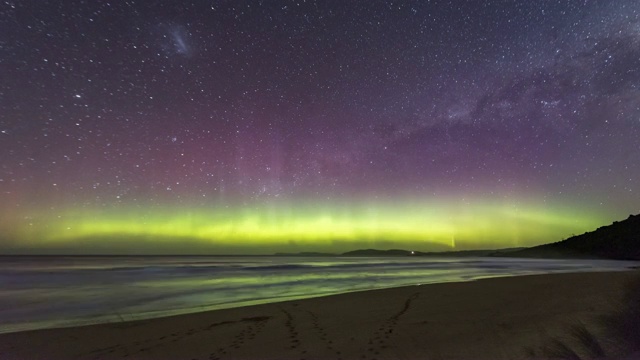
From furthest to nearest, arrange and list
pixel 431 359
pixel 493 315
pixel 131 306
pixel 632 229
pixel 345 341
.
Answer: pixel 632 229, pixel 131 306, pixel 493 315, pixel 345 341, pixel 431 359

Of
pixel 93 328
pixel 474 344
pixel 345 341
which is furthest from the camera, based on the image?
pixel 93 328

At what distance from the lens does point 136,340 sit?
931 cm

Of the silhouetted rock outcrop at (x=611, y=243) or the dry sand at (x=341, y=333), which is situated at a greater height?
the silhouetted rock outcrop at (x=611, y=243)

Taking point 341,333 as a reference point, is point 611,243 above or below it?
above

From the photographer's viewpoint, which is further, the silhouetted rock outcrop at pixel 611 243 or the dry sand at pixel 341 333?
the silhouetted rock outcrop at pixel 611 243

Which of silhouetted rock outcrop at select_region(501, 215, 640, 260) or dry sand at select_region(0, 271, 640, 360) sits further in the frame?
silhouetted rock outcrop at select_region(501, 215, 640, 260)

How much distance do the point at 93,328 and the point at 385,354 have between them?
889 cm

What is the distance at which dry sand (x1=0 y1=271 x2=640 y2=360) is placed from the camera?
745 centimetres

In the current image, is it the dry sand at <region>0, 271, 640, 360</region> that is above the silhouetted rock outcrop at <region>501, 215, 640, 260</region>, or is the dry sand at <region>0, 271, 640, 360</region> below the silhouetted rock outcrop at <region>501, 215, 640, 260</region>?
below

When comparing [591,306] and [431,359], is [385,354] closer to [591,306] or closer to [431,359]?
[431,359]

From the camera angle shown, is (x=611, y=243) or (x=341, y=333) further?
(x=611, y=243)

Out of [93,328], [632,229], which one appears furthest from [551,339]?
[632,229]

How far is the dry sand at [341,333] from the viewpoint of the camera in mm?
7445

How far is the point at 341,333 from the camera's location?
897 centimetres
